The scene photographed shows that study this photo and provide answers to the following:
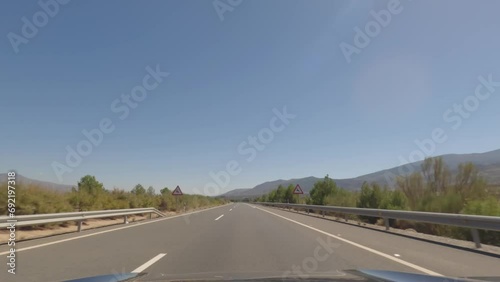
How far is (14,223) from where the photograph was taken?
515 inches

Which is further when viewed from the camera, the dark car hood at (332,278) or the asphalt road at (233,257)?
the asphalt road at (233,257)

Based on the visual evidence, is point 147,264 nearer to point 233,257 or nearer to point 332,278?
point 233,257

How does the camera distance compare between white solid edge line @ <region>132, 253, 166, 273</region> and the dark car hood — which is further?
Result: white solid edge line @ <region>132, 253, 166, 273</region>

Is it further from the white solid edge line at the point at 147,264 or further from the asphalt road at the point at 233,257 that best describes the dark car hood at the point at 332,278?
the white solid edge line at the point at 147,264

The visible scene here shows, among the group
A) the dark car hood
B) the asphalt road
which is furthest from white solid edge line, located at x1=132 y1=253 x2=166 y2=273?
the dark car hood

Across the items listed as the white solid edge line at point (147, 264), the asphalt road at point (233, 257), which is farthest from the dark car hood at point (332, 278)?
the white solid edge line at point (147, 264)

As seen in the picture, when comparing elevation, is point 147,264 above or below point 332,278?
below

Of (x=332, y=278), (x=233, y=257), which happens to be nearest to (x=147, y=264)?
(x=233, y=257)

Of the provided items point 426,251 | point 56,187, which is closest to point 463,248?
point 426,251

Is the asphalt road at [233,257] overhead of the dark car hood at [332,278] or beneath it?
beneath

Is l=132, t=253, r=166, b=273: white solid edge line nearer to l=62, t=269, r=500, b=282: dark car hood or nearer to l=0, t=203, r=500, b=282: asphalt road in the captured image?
l=0, t=203, r=500, b=282: asphalt road

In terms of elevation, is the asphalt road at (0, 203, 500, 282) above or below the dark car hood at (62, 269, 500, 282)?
below

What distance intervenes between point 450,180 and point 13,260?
2207 cm

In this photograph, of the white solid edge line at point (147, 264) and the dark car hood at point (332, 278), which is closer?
the dark car hood at point (332, 278)
